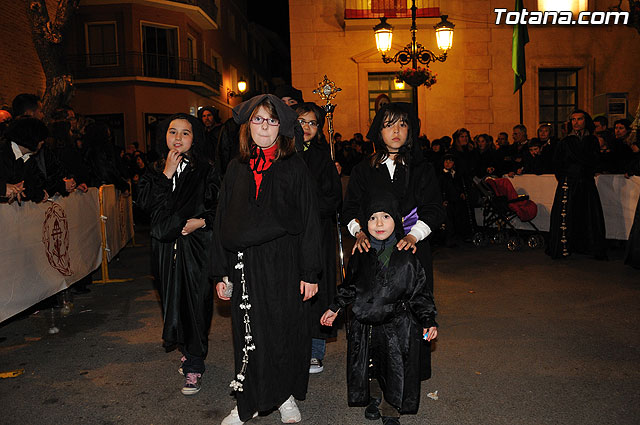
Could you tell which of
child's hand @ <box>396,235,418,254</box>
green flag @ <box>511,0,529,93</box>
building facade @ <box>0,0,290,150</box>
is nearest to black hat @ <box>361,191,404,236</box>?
child's hand @ <box>396,235,418,254</box>

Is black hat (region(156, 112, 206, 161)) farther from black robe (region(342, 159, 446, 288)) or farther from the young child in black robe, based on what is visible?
the young child in black robe

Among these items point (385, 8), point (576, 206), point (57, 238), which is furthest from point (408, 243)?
point (385, 8)

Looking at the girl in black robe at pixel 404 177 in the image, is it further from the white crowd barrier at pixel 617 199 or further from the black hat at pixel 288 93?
the white crowd barrier at pixel 617 199

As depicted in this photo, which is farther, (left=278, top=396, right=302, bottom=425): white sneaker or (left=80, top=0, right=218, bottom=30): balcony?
(left=80, top=0, right=218, bottom=30): balcony

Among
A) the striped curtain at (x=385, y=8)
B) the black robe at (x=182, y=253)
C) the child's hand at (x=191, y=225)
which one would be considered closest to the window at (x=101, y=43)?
the striped curtain at (x=385, y=8)

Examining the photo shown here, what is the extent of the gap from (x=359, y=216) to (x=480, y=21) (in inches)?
676

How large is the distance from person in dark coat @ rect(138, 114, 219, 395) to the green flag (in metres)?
15.6

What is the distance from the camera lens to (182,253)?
445 cm

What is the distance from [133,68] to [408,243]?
91.6ft

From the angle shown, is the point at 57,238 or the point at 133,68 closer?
the point at 57,238

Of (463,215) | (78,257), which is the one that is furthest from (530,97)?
(78,257)

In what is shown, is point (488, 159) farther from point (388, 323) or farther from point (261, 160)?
point (261, 160)

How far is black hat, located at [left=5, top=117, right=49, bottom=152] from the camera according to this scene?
6.66 m

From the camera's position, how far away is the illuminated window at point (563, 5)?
760 inches
